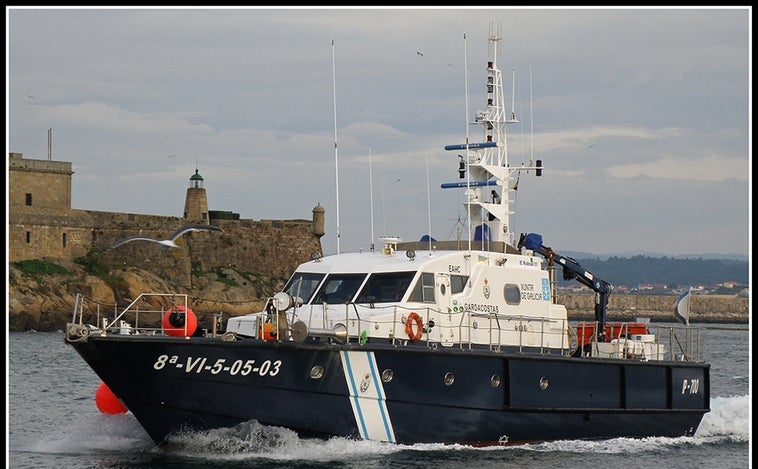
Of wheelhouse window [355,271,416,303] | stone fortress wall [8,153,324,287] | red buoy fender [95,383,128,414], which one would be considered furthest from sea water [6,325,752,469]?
stone fortress wall [8,153,324,287]

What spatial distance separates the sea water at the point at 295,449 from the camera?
16.5 m

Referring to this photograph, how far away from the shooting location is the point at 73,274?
55.8 m

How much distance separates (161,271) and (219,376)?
1753 inches

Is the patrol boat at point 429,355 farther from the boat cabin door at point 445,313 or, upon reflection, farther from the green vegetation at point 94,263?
the green vegetation at point 94,263

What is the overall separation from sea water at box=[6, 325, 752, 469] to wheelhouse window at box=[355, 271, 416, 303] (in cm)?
220

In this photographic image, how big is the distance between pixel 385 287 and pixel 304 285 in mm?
1339

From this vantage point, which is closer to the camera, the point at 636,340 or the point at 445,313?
the point at 445,313

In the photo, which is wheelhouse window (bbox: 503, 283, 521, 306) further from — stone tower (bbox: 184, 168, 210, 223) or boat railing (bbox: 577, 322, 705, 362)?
stone tower (bbox: 184, 168, 210, 223)

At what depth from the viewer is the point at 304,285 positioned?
18.9 meters

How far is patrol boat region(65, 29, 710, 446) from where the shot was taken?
1648 cm

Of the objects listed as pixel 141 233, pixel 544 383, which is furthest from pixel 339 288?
pixel 141 233

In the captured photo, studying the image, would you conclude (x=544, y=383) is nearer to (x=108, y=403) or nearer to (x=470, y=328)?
(x=470, y=328)

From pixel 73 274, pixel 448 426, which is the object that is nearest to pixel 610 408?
pixel 448 426

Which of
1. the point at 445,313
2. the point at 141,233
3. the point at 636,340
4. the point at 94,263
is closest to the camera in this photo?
the point at 445,313
